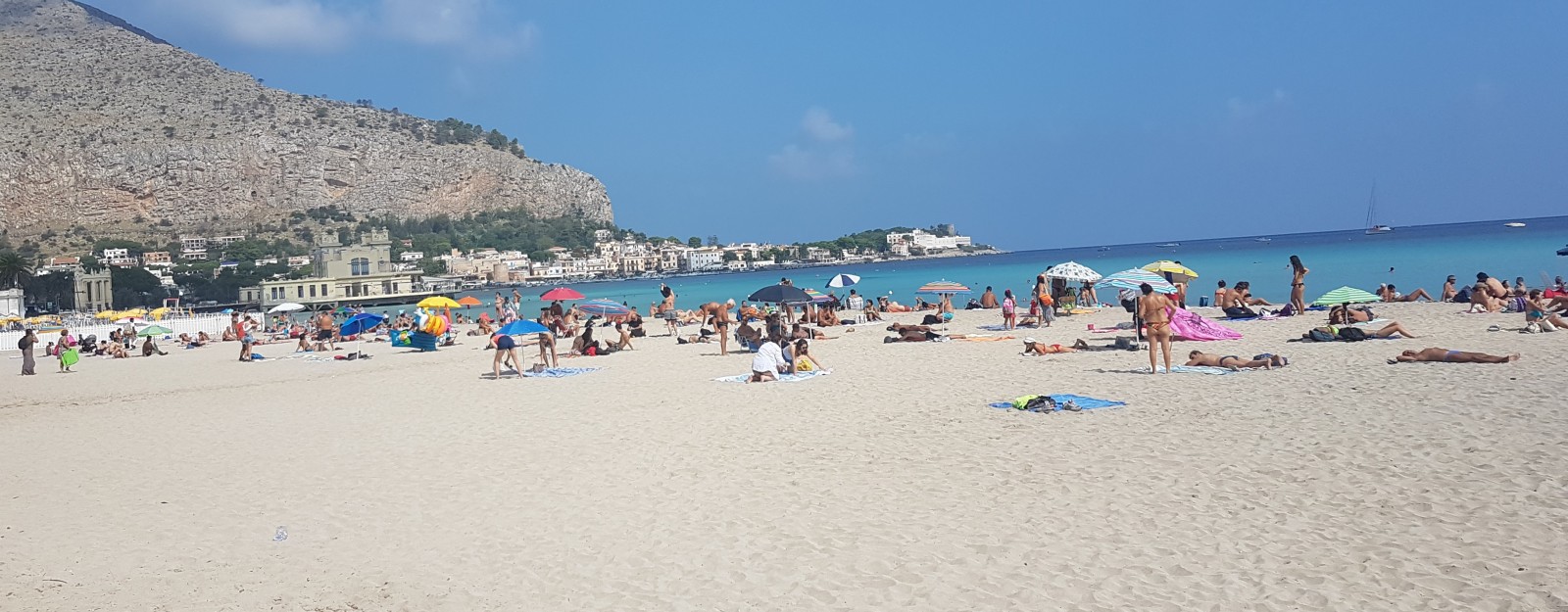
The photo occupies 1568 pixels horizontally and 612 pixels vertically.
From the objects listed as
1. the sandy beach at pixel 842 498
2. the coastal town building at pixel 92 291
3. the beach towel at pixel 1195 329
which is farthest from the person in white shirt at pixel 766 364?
the coastal town building at pixel 92 291

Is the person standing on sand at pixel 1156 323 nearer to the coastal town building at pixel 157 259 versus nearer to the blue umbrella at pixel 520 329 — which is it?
the blue umbrella at pixel 520 329

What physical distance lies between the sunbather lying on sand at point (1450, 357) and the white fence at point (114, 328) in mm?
33857

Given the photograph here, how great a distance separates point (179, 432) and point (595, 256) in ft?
455

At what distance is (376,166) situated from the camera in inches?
4958

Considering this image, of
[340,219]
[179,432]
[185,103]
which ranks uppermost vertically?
[185,103]

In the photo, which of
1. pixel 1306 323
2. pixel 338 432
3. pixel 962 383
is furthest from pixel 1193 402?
pixel 1306 323

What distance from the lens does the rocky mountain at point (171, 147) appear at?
95.2 m

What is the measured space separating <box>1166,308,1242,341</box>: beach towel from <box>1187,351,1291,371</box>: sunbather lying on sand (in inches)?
139

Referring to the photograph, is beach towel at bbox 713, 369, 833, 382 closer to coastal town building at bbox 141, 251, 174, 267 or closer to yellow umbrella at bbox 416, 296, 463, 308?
yellow umbrella at bbox 416, 296, 463, 308

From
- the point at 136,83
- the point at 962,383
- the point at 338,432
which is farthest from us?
the point at 136,83

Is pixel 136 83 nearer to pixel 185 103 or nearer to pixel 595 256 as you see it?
pixel 185 103

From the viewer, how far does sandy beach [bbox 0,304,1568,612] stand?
482cm

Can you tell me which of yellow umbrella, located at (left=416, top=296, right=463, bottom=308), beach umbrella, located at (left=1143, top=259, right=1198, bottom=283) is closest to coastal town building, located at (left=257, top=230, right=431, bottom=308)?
yellow umbrella, located at (left=416, top=296, right=463, bottom=308)

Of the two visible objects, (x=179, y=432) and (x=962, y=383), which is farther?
(x=962, y=383)
